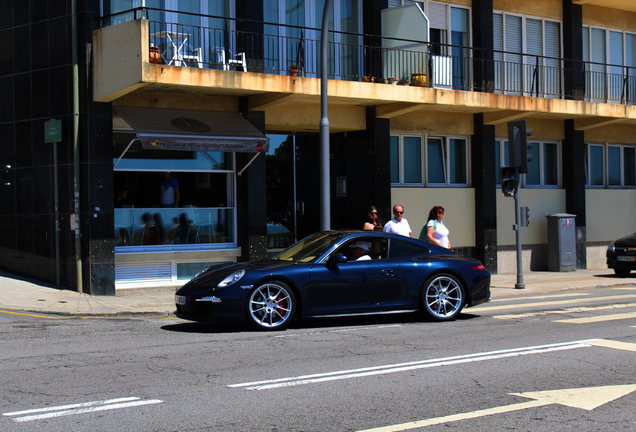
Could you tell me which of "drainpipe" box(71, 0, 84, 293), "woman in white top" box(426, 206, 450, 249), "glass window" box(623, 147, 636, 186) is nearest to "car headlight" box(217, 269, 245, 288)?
"woman in white top" box(426, 206, 450, 249)

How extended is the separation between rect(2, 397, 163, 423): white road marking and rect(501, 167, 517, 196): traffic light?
12.1 m

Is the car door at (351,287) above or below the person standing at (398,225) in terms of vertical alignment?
below

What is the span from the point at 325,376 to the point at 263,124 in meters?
10.3

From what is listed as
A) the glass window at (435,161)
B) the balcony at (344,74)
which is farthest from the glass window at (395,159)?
the balcony at (344,74)

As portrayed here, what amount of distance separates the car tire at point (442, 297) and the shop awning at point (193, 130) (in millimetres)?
6172

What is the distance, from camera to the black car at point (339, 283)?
31.0 feet

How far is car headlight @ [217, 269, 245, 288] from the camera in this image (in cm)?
940

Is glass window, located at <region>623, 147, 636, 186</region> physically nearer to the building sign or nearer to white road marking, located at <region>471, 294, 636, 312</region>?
white road marking, located at <region>471, 294, 636, 312</region>

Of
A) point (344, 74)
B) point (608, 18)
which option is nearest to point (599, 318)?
point (344, 74)

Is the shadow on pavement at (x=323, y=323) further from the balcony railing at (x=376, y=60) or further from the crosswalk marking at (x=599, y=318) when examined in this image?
the balcony railing at (x=376, y=60)

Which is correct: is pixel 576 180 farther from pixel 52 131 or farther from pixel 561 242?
pixel 52 131

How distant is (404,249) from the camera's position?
1062 cm

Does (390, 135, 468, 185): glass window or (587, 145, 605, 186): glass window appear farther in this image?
(587, 145, 605, 186): glass window

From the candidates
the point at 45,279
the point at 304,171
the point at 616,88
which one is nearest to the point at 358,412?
the point at 45,279
